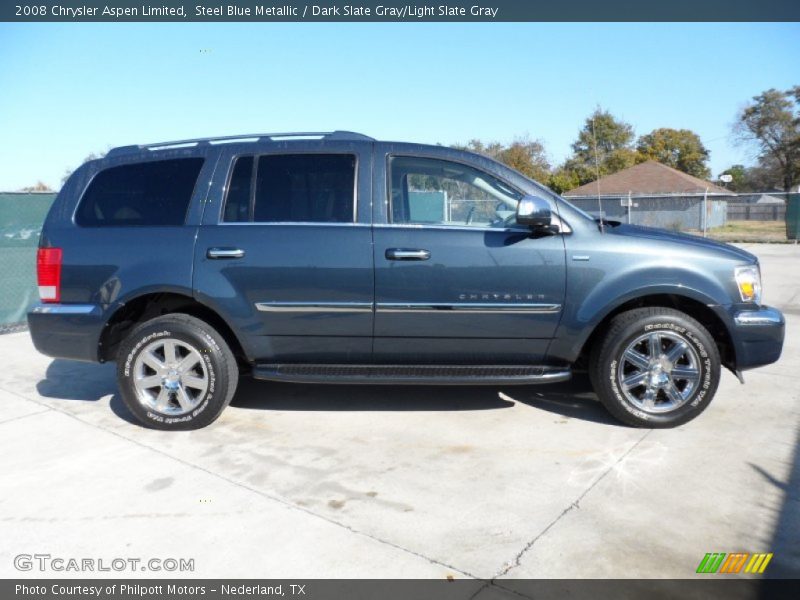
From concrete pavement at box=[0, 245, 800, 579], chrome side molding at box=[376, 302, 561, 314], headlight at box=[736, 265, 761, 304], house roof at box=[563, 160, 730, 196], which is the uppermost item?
house roof at box=[563, 160, 730, 196]

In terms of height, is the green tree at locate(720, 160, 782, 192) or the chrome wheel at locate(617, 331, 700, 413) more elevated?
the green tree at locate(720, 160, 782, 192)

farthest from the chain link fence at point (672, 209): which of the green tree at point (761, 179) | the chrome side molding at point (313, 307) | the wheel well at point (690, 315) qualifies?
the green tree at point (761, 179)

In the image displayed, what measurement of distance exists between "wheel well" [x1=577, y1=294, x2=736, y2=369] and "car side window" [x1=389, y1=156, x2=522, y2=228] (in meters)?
0.97

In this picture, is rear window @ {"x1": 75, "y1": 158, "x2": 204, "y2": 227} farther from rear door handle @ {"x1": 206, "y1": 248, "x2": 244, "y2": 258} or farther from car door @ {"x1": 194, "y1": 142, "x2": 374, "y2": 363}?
rear door handle @ {"x1": 206, "y1": 248, "x2": 244, "y2": 258}

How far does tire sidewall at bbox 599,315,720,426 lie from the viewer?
165 inches

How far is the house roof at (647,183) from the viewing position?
124 ft

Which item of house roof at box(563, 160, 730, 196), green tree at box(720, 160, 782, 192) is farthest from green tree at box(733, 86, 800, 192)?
house roof at box(563, 160, 730, 196)

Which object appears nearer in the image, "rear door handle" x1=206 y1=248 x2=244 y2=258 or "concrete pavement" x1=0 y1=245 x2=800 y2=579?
"concrete pavement" x1=0 y1=245 x2=800 y2=579

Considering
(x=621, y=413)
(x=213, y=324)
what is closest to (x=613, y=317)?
(x=621, y=413)

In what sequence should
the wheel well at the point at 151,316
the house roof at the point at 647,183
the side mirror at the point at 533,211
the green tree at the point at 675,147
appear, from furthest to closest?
the green tree at the point at 675,147
the house roof at the point at 647,183
the wheel well at the point at 151,316
the side mirror at the point at 533,211

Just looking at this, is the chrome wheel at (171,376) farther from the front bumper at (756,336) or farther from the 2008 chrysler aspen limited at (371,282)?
the front bumper at (756,336)

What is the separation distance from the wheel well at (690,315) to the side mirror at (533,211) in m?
0.84

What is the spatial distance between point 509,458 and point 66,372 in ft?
14.6

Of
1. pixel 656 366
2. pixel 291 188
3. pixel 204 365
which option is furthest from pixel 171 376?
pixel 656 366
